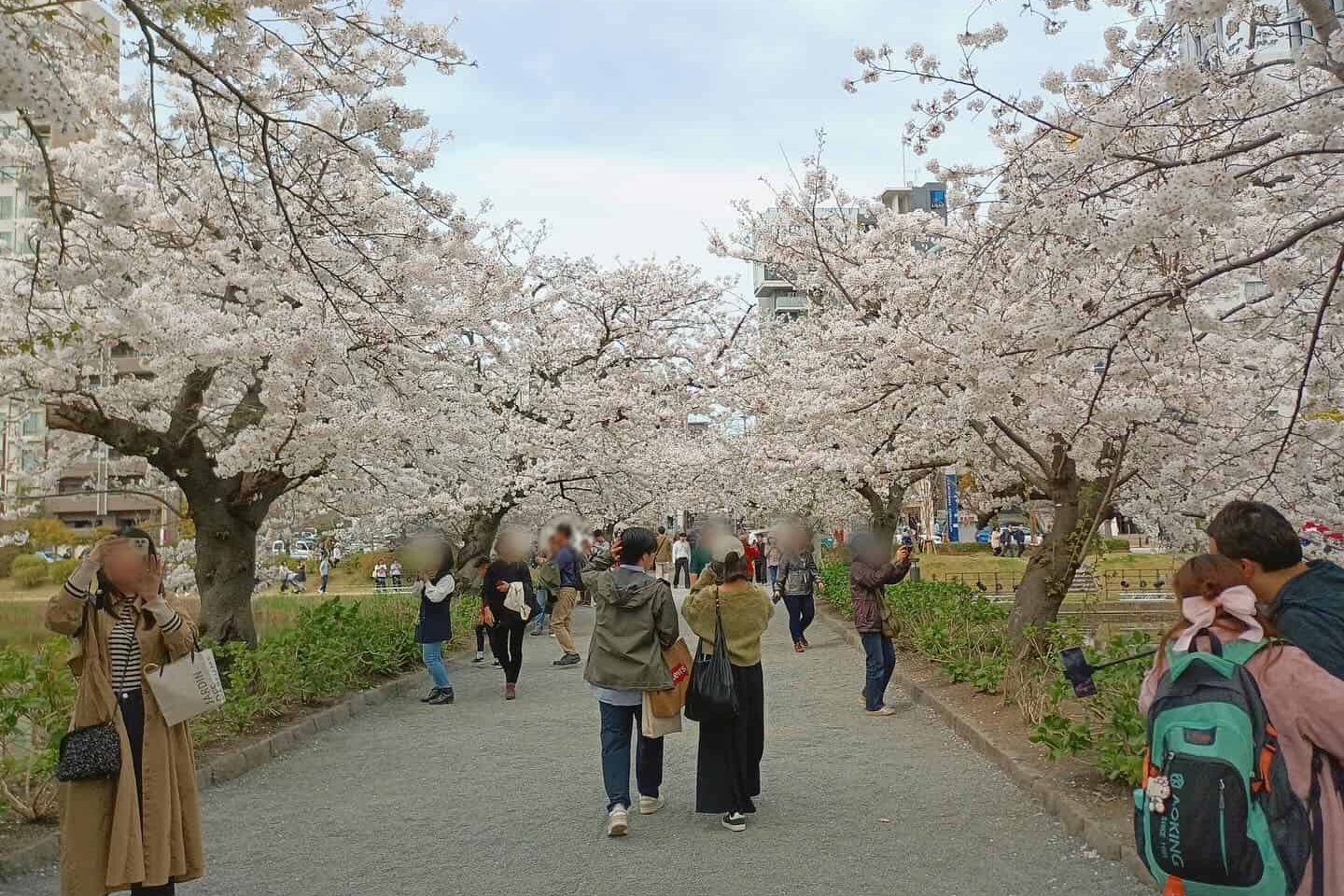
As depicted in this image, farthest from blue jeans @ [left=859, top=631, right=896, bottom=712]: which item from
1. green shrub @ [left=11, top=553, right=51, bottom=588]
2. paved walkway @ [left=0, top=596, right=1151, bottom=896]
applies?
green shrub @ [left=11, top=553, right=51, bottom=588]

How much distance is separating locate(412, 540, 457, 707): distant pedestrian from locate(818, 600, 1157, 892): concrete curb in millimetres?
4569

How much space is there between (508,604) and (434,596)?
0.72m

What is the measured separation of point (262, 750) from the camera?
7621 mm

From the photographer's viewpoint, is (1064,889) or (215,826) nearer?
(1064,889)

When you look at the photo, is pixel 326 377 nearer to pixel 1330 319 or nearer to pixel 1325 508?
pixel 1330 319

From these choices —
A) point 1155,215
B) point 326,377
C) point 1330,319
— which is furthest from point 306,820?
point 1330,319

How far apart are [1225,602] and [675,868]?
2983 mm

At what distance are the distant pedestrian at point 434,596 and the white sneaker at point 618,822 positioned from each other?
4.76 m

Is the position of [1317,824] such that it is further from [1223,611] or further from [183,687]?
[183,687]

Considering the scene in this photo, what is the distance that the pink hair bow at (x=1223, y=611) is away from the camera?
2.70 m

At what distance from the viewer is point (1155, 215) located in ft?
15.2

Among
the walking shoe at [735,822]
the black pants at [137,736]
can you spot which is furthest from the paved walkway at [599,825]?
the black pants at [137,736]

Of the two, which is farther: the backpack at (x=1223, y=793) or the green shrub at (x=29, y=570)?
the green shrub at (x=29, y=570)

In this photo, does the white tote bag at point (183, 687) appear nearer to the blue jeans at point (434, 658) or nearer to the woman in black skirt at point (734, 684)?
the woman in black skirt at point (734, 684)
